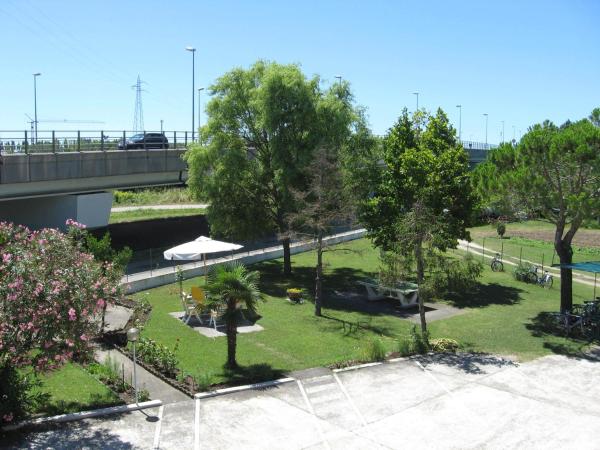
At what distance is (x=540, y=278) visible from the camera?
1196 inches

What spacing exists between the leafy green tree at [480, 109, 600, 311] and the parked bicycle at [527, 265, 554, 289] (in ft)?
24.0

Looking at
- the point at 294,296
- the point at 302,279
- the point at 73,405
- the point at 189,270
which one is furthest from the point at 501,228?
the point at 73,405

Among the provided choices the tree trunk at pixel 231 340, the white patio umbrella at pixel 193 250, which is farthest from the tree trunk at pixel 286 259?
the tree trunk at pixel 231 340

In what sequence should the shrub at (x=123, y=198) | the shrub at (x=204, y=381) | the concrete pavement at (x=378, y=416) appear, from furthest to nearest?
1. the shrub at (x=123, y=198)
2. the shrub at (x=204, y=381)
3. the concrete pavement at (x=378, y=416)

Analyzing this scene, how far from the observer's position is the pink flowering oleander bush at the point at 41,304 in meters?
11.3

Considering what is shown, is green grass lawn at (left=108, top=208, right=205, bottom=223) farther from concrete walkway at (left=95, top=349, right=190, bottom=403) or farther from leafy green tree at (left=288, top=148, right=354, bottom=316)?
concrete walkway at (left=95, top=349, right=190, bottom=403)

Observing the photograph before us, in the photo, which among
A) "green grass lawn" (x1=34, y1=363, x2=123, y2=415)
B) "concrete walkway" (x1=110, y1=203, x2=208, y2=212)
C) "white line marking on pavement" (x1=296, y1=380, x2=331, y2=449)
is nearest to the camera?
"white line marking on pavement" (x1=296, y1=380, x2=331, y2=449)

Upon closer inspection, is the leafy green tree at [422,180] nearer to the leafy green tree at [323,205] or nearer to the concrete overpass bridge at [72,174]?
the leafy green tree at [323,205]

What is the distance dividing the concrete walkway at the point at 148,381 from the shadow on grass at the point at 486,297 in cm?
1465

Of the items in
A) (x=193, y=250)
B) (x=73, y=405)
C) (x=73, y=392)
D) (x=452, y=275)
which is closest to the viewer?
(x=73, y=405)

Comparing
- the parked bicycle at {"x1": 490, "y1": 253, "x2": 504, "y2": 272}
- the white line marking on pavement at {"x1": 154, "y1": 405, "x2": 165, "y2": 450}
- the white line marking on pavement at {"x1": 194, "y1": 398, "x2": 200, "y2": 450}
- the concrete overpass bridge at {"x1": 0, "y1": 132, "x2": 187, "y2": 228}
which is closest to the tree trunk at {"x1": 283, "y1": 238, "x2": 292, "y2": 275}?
the concrete overpass bridge at {"x1": 0, "y1": 132, "x2": 187, "y2": 228}

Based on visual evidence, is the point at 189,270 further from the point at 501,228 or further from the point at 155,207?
the point at 155,207

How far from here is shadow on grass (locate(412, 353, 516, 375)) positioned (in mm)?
17500

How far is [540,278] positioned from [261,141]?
50.7 ft
